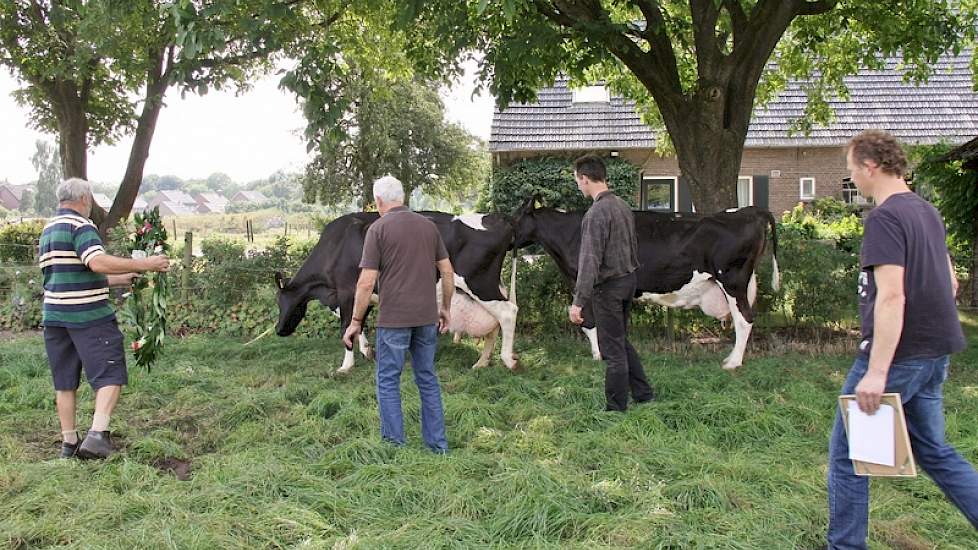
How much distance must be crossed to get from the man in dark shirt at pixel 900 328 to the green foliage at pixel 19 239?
17.7 metres

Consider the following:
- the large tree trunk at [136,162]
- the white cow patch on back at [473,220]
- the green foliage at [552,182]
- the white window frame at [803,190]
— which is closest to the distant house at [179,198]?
the green foliage at [552,182]

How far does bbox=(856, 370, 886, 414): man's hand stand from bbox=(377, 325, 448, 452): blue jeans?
2771 millimetres

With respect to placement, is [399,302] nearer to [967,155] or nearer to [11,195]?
[967,155]

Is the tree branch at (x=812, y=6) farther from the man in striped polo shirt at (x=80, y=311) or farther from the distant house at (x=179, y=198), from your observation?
the distant house at (x=179, y=198)

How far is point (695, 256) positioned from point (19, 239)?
16968mm

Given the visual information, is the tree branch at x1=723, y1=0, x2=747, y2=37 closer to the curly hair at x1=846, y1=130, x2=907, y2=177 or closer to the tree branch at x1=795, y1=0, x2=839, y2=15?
the tree branch at x1=795, y1=0, x2=839, y2=15

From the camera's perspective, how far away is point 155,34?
1329cm

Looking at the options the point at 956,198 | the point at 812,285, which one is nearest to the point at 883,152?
the point at 812,285

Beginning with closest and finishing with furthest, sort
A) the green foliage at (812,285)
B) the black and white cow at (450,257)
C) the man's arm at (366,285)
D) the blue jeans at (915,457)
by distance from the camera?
the blue jeans at (915,457)
the man's arm at (366,285)
the black and white cow at (450,257)
the green foliage at (812,285)

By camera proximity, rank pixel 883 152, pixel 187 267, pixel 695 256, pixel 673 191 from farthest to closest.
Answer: pixel 673 191
pixel 187 267
pixel 695 256
pixel 883 152

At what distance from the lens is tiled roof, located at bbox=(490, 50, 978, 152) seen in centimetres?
2147

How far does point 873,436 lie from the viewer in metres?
3.24

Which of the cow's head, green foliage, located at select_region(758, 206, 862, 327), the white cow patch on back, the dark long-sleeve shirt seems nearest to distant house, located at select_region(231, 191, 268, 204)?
the cow's head

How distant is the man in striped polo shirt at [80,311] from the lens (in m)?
5.11
